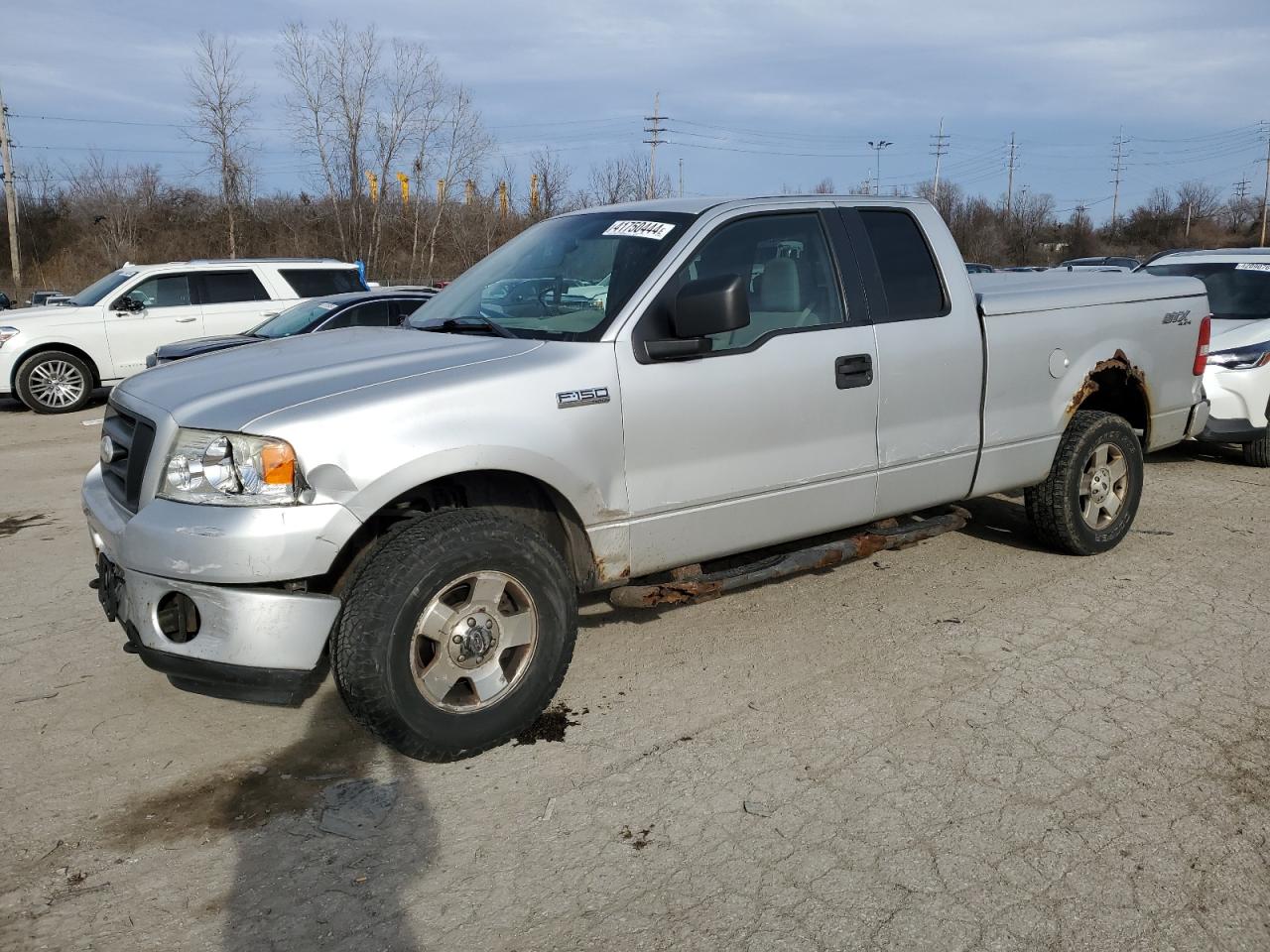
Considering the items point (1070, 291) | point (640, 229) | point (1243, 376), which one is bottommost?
point (1243, 376)

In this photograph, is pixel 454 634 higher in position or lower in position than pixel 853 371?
lower

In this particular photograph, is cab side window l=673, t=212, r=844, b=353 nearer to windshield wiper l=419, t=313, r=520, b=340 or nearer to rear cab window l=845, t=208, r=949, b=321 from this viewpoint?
rear cab window l=845, t=208, r=949, b=321

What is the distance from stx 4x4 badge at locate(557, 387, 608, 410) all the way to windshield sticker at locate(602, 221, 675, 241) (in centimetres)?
80

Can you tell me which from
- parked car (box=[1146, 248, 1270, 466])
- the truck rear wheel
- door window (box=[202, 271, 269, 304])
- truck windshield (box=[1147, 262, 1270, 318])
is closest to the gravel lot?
the truck rear wheel

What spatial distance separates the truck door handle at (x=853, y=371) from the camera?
→ 4.47 metres

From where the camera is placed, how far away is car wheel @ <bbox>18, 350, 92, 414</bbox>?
43.3ft

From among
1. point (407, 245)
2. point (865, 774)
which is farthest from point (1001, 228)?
point (865, 774)

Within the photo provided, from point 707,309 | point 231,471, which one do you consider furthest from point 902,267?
point 231,471

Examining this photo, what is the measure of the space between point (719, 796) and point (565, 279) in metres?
2.21

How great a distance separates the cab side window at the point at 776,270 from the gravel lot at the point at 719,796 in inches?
56.8

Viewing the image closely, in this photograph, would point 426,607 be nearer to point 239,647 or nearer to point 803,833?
point 239,647

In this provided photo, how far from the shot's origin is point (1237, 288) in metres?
9.42

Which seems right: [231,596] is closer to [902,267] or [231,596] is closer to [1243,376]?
[902,267]

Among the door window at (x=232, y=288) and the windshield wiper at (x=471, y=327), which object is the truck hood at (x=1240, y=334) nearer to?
the windshield wiper at (x=471, y=327)
